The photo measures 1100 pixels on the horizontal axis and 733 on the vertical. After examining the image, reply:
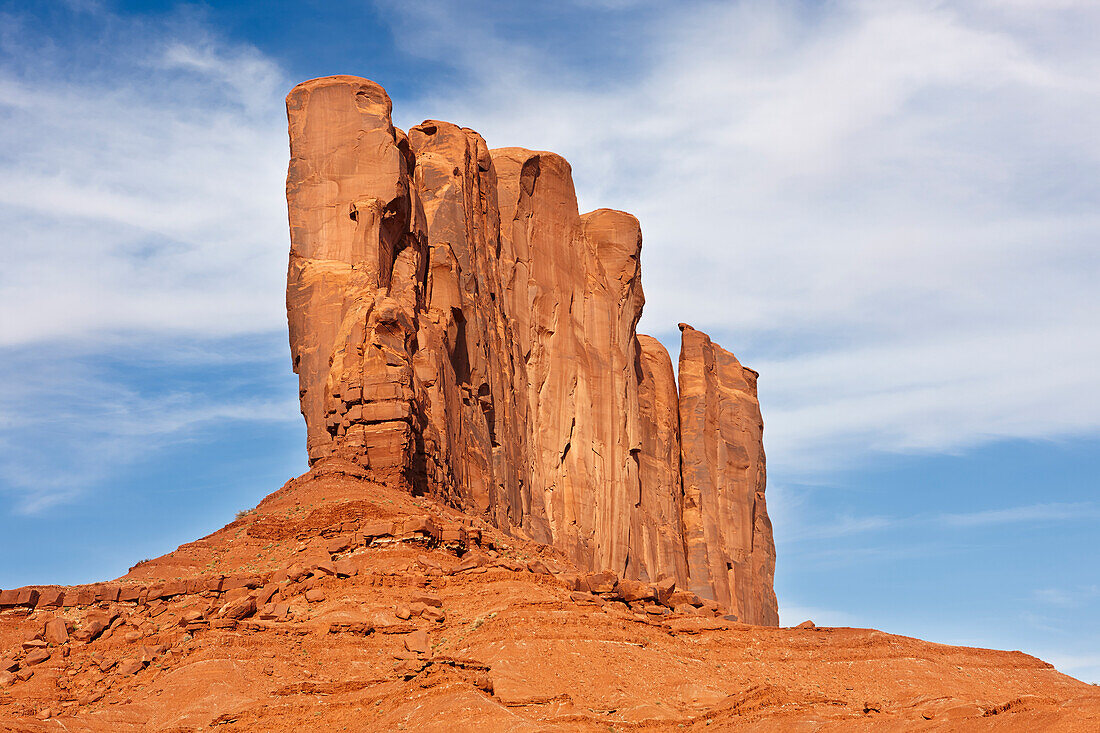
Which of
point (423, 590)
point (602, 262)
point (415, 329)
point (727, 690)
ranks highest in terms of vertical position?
point (602, 262)

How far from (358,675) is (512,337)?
101ft

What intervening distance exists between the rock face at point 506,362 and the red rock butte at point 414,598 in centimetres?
14

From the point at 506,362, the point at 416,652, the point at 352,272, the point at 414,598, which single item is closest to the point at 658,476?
the point at 506,362

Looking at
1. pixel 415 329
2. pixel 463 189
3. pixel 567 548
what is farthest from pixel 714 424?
pixel 415 329

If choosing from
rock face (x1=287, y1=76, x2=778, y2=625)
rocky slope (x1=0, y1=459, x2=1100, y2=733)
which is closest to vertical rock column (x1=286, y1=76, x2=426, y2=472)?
rock face (x1=287, y1=76, x2=778, y2=625)

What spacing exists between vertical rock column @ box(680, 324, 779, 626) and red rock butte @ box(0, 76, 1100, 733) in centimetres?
1893

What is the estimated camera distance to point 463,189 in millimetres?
53031

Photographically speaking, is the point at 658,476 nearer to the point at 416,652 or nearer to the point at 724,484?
the point at 724,484

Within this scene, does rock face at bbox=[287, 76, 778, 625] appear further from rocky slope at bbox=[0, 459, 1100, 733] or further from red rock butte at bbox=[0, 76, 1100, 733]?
rocky slope at bbox=[0, 459, 1100, 733]

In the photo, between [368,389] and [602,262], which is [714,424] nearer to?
[602,262]

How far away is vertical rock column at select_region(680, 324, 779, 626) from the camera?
7756 centimetres

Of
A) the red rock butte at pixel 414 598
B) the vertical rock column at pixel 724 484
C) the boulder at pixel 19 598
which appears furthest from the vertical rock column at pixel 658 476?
the boulder at pixel 19 598

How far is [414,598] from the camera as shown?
3172cm

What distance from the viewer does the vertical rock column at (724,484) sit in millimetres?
77562
